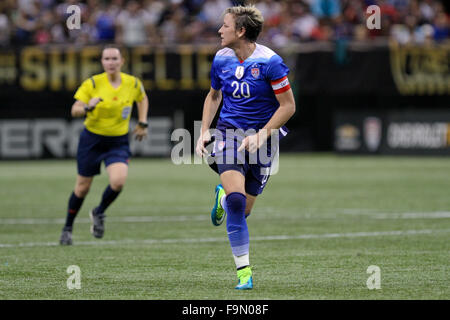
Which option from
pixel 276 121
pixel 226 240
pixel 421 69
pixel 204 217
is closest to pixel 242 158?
pixel 276 121

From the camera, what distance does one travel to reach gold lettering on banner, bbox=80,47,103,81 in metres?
26.4

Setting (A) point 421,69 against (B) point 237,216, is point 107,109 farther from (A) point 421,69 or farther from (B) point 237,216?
(A) point 421,69

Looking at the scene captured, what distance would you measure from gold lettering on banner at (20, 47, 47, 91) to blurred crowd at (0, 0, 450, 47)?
52 centimetres

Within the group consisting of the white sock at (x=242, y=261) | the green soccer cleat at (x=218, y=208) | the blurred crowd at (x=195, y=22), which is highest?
the blurred crowd at (x=195, y=22)

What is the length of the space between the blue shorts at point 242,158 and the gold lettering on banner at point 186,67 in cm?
1886

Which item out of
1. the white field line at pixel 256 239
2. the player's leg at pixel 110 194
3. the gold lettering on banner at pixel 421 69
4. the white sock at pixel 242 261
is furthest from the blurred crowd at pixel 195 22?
the white sock at pixel 242 261

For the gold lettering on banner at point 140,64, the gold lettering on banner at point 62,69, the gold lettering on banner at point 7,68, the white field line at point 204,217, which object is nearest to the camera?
the white field line at point 204,217

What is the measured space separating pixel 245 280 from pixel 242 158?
1053mm

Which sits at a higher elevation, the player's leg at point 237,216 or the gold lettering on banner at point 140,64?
the gold lettering on banner at point 140,64

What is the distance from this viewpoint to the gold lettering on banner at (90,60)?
26422 mm

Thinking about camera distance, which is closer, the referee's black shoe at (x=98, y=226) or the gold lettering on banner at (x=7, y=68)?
the referee's black shoe at (x=98, y=226)

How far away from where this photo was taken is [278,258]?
10.0m

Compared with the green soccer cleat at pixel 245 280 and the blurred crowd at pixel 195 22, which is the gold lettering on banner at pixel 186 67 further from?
the green soccer cleat at pixel 245 280

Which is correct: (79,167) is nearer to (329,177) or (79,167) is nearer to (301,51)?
(329,177)
